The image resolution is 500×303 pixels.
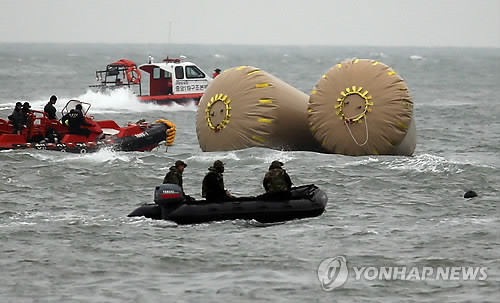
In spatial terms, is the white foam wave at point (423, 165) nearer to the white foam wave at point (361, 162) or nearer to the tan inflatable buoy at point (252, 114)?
the white foam wave at point (361, 162)

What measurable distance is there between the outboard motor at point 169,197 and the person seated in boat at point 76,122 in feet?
28.4

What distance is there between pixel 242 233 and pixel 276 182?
1143 millimetres

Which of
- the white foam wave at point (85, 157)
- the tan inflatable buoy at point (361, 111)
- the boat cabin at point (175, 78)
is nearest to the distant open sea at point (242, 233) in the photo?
the white foam wave at point (85, 157)

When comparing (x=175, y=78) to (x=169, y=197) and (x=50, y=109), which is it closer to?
(x=50, y=109)

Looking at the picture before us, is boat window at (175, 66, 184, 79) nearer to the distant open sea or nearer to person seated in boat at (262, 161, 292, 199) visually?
the distant open sea

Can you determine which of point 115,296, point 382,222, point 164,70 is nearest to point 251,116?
point 382,222

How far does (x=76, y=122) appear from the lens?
26141mm

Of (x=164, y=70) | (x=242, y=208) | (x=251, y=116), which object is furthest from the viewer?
(x=164, y=70)

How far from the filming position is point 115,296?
1409 centimetres

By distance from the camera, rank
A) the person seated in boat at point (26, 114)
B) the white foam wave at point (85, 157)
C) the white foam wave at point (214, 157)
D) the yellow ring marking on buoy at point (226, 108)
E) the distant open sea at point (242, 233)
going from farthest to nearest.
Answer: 1. the person seated in boat at point (26, 114)
2. the white foam wave at point (85, 157)
3. the white foam wave at point (214, 157)
4. the yellow ring marking on buoy at point (226, 108)
5. the distant open sea at point (242, 233)

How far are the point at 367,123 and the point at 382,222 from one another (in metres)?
5.38

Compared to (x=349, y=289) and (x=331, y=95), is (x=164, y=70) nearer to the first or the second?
(x=331, y=95)

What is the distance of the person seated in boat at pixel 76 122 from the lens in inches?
1023

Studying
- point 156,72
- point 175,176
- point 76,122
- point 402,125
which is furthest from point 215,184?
point 156,72
